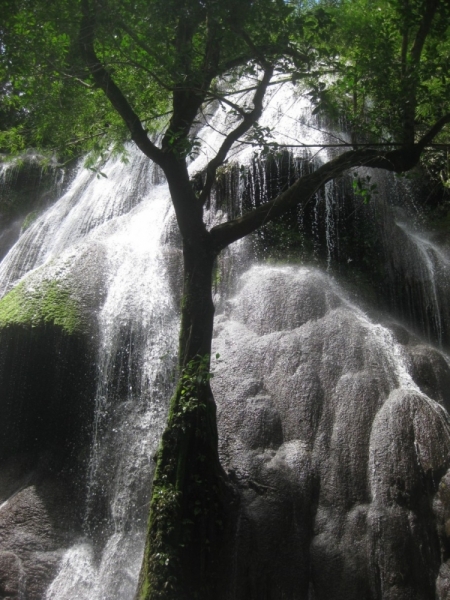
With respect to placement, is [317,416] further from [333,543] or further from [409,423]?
[333,543]

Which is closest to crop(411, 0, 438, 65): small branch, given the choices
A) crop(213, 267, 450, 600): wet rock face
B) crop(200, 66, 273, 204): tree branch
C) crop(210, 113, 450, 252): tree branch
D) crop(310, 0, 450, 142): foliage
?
crop(310, 0, 450, 142): foliage

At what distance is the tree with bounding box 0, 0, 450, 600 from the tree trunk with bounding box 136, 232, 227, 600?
12 mm

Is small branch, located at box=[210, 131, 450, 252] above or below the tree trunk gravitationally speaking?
above

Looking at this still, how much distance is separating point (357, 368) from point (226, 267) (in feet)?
12.4

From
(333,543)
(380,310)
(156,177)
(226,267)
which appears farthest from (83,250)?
(333,543)

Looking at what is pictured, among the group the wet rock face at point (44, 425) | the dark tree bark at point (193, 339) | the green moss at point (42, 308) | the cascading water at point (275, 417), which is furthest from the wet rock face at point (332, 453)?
the green moss at point (42, 308)

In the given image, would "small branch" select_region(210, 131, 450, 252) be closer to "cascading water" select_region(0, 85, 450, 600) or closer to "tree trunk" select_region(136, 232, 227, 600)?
"tree trunk" select_region(136, 232, 227, 600)

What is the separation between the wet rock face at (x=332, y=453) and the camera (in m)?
6.08

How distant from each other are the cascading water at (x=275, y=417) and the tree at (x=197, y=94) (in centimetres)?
65

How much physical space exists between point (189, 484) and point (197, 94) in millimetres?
4502

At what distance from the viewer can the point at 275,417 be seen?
304 inches

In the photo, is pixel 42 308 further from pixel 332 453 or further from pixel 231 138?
pixel 332 453

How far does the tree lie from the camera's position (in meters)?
6.22

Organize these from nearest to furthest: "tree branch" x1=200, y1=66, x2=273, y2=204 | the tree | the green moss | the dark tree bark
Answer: the dark tree bark, the tree, "tree branch" x1=200, y1=66, x2=273, y2=204, the green moss
